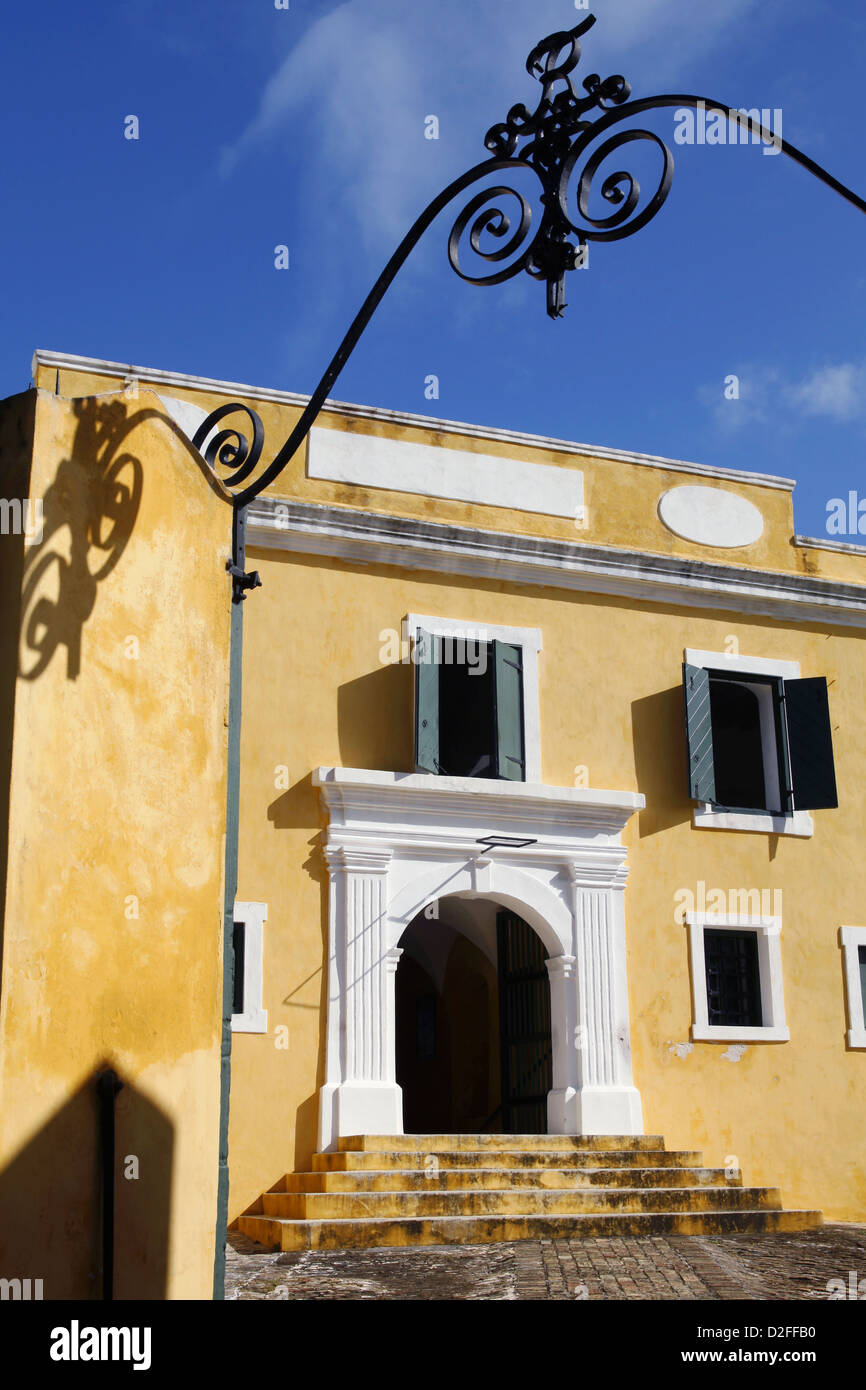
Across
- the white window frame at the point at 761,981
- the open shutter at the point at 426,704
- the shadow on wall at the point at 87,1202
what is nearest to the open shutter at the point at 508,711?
the open shutter at the point at 426,704

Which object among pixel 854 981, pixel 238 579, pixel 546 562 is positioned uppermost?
pixel 546 562

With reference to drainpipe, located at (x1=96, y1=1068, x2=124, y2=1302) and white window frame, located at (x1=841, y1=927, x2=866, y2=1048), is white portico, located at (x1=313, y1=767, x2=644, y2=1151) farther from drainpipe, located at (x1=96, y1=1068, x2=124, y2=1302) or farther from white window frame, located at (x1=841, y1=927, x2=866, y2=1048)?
drainpipe, located at (x1=96, y1=1068, x2=124, y2=1302)

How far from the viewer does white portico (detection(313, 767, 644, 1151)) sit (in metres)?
11.6

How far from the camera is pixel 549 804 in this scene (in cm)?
1259

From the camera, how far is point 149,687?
5.25 meters

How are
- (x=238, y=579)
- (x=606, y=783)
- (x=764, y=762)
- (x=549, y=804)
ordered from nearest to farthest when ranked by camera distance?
(x=238, y=579), (x=549, y=804), (x=606, y=783), (x=764, y=762)

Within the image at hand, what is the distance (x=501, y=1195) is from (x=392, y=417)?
6.91 metres

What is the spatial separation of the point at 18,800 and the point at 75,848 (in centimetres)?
27

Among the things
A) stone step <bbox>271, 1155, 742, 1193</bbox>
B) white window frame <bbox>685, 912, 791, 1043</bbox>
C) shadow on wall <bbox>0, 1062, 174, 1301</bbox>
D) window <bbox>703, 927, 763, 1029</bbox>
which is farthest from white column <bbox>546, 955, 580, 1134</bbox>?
shadow on wall <bbox>0, 1062, 174, 1301</bbox>

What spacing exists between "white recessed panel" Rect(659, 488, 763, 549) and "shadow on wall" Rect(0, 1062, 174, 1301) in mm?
10362

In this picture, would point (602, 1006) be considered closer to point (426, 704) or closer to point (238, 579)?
point (426, 704)

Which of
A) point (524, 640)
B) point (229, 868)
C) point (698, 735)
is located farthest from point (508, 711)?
point (229, 868)

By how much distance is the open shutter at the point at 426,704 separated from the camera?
1225 cm
